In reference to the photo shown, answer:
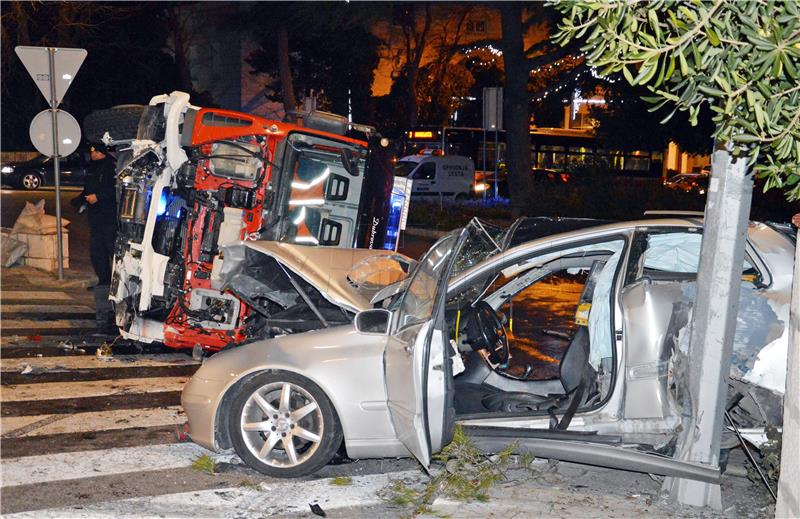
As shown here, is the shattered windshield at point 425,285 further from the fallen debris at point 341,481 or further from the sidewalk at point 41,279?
the sidewalk at point 41,279

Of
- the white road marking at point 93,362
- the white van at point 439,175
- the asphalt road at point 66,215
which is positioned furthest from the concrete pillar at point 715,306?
the white van at point 439,175

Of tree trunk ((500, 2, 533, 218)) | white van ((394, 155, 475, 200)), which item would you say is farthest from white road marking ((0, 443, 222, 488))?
white van ((394, 155, 475, 200))

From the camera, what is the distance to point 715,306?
5.35 m

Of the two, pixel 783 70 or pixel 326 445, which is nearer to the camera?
pixel 783 70

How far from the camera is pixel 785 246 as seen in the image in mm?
5855

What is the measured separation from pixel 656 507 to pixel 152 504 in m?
3.00

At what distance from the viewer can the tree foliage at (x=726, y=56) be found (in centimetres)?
387

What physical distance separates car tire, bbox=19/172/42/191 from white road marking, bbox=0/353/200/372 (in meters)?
25.2

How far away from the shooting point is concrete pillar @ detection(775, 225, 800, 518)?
4.47m

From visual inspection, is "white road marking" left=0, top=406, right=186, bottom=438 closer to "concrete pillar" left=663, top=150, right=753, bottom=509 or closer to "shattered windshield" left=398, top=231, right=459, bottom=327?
"shattered windshield" left=398, top=231, right=459, bottom=327

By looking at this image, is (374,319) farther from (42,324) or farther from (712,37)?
(42,324)

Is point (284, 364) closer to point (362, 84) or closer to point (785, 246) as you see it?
point (785, 246)

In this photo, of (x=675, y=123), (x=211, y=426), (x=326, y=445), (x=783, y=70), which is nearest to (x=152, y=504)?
(x=211, y=426)

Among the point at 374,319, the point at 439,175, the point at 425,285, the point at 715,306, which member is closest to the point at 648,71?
the point at 715,306
